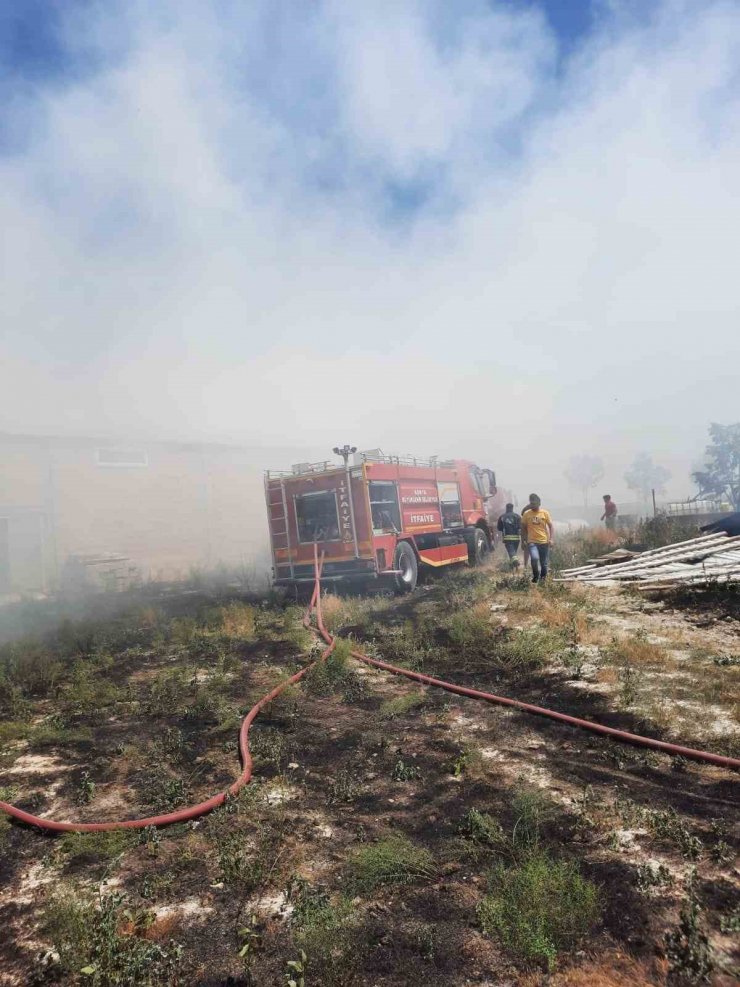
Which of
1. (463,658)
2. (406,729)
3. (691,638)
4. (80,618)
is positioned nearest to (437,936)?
(406,729)

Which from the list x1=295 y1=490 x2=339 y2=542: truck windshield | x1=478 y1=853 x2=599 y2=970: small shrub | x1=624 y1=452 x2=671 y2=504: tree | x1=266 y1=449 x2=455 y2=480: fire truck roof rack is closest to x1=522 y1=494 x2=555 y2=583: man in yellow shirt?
x1=266 y1=449 x2=455 y2=480: fire truck roof rack

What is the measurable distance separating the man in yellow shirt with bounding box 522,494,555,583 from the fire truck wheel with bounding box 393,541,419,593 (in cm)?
295

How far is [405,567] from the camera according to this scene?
13055mm

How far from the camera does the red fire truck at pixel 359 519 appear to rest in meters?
12.2

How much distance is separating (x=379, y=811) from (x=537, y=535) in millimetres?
7442

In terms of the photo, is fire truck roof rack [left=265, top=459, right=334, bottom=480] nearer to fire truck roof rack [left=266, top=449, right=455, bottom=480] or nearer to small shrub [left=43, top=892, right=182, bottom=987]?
fire truck roof rack [left=266, top=449, right=455, bottom=480]

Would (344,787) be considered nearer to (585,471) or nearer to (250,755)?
(250,755)

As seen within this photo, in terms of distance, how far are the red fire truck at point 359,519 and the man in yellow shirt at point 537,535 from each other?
2990 millimetres

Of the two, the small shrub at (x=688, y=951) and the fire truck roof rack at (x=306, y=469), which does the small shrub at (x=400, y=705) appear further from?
the fire truck roof rack at (x=306, y=469)

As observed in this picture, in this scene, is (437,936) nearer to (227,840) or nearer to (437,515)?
(227,840)

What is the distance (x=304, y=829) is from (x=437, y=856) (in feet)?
2.93

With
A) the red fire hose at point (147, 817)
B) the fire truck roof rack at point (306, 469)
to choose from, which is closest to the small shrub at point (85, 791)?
the red fire hose at point (147, 817)

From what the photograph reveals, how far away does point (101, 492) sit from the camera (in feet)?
73.3

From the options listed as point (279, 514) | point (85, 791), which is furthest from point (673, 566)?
point (85, 791)
